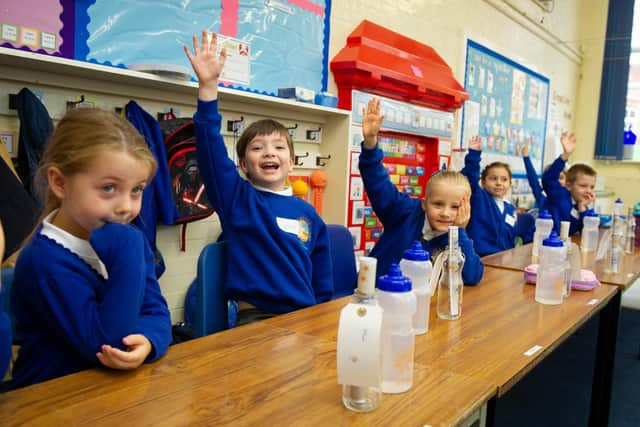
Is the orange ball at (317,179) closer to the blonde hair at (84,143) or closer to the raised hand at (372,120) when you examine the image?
the raised hand at (372,120)

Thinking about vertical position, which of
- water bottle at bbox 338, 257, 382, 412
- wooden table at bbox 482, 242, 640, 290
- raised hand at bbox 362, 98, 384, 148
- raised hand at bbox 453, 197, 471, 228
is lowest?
wooden table at bbox 482, 242, 640, 290

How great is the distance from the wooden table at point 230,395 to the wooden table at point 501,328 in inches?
4.3

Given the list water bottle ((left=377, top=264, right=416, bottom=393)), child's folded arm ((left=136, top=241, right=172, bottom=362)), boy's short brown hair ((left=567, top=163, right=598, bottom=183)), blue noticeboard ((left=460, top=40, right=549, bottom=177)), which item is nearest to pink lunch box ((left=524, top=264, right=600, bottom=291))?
water bottle ((left=377, top=264, right=416, bottom=393))

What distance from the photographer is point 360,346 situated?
2.66ft

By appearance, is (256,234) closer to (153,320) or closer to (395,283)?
(153,320)

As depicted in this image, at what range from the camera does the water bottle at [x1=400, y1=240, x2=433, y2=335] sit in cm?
126

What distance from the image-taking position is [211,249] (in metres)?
1.64

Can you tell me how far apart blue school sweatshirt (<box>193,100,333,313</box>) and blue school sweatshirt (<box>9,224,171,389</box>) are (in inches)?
26.0

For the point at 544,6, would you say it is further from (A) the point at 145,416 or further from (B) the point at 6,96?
(A) the point at 145,416

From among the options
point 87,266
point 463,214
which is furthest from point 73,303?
point 463,214

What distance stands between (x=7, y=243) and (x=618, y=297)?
2.24 metres

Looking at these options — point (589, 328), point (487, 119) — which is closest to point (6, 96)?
point (589, 328)

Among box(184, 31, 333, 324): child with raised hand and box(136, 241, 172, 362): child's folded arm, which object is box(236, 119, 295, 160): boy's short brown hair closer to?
box(184, 31, 333, 324): child with raised hand

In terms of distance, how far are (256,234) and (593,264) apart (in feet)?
5.65
